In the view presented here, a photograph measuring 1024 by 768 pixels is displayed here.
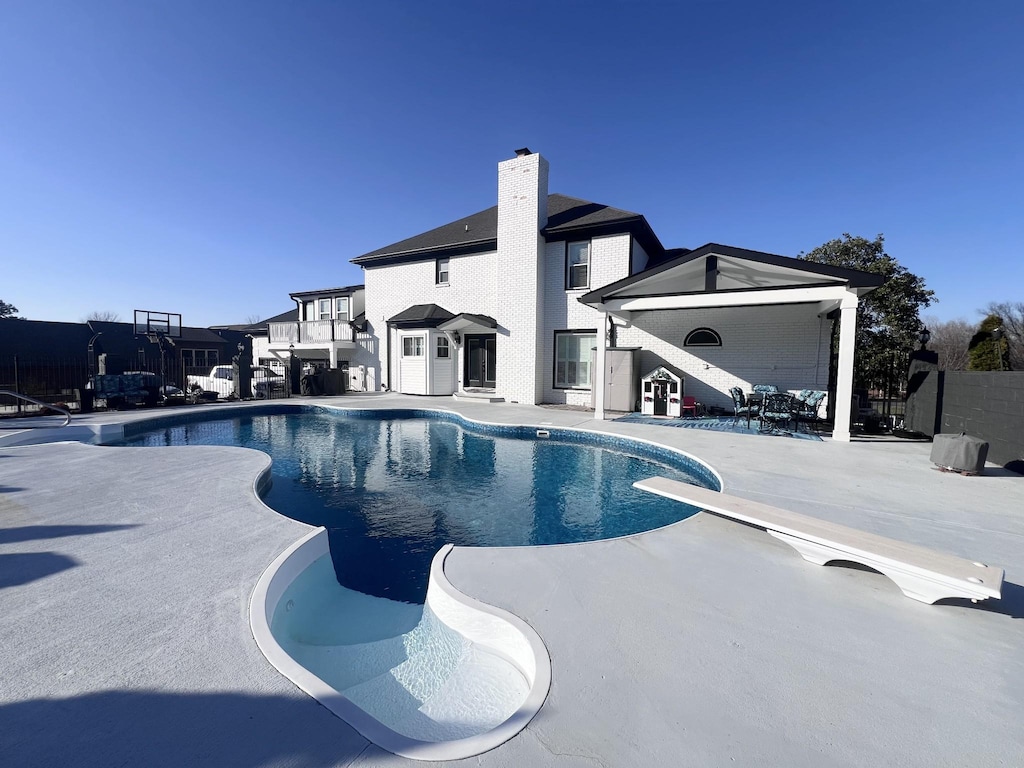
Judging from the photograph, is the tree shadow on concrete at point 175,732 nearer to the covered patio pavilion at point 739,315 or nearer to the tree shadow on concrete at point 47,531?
the tree shadow on concrete at point 47,531

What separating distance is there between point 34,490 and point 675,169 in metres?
19.2

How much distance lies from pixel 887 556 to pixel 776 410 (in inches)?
300

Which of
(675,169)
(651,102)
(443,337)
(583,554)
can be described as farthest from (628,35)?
(583,554)

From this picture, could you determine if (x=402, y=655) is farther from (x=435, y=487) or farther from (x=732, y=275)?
(x=732, y=275)

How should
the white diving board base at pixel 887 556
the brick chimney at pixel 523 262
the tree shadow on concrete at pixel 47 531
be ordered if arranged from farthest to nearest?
the brick chimney at pixel 523 262 → the tree shadow on concrete at pixel 47 531 → the white diving board base at pixel 887 556

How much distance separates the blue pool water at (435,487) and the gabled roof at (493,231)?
7.21m

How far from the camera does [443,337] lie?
16.6 meters

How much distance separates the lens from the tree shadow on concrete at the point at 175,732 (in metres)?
1.62

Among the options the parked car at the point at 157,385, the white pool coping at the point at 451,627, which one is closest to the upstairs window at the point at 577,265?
the white pool coping at the point at 451,627

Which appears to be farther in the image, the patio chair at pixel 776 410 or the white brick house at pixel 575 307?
the white brick house at pixel 575 307

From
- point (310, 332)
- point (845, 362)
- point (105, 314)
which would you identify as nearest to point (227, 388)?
point (310, 332)

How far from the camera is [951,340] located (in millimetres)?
28984

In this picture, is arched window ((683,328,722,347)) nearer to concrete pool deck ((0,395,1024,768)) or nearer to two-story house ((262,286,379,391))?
concrete pool deck ((0,395,1024,768))

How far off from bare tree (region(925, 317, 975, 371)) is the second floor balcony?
102 feet
